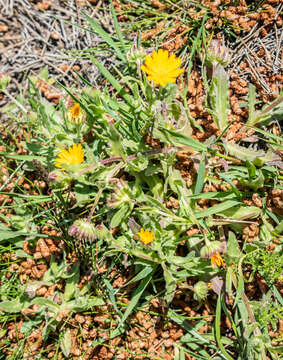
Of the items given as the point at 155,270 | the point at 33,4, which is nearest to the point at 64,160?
the point at 155,270

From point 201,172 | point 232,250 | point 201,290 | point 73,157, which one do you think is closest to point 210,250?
point 232,250

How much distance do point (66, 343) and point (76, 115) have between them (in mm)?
1801

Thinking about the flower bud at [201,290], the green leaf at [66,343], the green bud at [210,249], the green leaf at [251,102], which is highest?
the green leaf at [251,102]

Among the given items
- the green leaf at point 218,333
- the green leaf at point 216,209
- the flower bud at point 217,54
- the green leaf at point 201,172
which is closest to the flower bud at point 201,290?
the green leaf at point 218,333

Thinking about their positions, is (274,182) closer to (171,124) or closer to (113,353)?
(171,124)

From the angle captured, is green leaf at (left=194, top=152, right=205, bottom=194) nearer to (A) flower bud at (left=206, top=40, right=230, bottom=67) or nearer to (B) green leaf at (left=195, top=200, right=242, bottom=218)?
(B) green leaf at (left=195, top=200, right=242, bottom=218)

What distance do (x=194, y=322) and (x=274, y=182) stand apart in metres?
1.26

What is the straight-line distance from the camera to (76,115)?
2.61 metres

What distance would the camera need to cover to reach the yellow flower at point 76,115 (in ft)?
8.54

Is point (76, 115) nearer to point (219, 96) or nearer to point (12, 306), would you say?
point (219, 96)

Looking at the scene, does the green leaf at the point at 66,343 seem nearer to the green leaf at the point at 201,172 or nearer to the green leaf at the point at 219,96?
the green leaf at the point at 201,172

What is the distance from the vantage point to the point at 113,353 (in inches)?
108

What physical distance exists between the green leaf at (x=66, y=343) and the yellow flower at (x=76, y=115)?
66.8 inches

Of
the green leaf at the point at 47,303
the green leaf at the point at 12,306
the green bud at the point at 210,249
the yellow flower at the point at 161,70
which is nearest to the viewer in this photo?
the yellow flower at the point at 161,70
